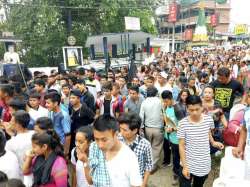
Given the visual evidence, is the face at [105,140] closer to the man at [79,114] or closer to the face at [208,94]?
the man at [79,114]

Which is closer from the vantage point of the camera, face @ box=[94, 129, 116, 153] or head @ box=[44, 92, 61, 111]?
face @ box=[94, 129, 116, 153]

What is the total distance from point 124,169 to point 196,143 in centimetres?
142

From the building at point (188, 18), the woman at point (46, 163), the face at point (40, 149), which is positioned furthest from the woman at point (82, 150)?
the building at point (188, 18)

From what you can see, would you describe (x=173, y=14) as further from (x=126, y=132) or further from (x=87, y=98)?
(x=126, y=132)

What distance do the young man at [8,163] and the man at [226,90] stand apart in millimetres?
3527

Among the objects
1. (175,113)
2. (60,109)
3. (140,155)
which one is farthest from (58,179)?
(175,113)

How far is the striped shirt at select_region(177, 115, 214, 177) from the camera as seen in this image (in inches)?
143

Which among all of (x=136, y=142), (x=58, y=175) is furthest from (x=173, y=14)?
(x=58, y=175)

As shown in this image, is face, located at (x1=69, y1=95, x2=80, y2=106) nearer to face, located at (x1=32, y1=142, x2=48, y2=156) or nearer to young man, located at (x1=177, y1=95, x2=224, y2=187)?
young man, located at (x1=177, y1=95, x2=224, y2=187)

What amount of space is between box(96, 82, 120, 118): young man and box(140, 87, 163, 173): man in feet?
2.51

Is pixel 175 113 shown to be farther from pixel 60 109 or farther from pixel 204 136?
pixel 60 109

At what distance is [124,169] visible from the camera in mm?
2486

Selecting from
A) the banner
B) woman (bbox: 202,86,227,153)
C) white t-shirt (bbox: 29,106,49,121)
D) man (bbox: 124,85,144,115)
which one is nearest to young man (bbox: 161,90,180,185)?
woman (bbox: 202,86,227,153)

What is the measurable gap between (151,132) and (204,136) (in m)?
2.00
